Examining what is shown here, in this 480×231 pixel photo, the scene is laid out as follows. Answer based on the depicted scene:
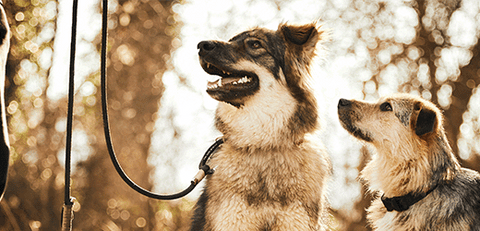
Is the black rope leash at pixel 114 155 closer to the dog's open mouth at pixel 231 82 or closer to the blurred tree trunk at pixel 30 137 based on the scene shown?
the dog's open mouth at pixel 231 82

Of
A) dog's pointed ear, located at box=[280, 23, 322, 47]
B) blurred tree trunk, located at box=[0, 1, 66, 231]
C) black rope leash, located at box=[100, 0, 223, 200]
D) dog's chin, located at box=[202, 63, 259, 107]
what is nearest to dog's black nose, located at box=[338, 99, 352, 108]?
dog's pointed ear, located at box=[280, 23, 322, 47]

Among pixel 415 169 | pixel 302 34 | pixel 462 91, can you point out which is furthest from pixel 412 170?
pixel 462 91

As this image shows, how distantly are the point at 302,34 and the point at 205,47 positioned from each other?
34.5 inches

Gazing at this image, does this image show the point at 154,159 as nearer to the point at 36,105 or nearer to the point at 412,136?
the point at 36,105

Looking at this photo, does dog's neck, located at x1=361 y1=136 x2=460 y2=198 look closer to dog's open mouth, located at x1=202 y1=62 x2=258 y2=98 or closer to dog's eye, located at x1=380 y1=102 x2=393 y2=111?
dog's eye, located at x1=380 y1=102 x2=393 y2=111

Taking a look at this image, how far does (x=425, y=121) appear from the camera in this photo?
2.88m

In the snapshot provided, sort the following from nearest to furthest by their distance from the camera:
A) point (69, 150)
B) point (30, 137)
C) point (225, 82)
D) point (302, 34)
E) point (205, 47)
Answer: point (69, 150), point (205, 47), point (225, 82), point (302, 34), point (30, 137)

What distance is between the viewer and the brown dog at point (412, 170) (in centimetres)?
269

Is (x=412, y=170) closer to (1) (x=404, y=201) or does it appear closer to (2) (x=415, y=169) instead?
(2) (x=415, y=169)

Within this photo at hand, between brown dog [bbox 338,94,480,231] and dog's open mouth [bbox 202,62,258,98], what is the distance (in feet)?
3.01

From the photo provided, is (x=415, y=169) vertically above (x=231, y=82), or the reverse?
(x=231, y=82)

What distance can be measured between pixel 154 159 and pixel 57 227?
117 inches

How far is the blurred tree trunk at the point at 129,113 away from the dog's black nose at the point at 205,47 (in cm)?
818

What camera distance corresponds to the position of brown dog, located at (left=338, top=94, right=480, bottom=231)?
8.81 ft
